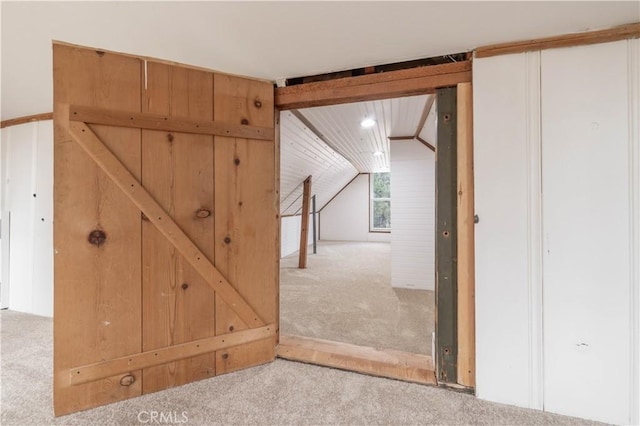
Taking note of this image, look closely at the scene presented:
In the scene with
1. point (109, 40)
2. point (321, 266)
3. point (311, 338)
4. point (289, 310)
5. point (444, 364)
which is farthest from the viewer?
point (321, 266)

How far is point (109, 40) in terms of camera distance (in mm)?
1152

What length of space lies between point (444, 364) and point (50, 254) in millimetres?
3243

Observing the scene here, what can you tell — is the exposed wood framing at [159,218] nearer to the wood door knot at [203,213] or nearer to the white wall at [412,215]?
the wood door knot at [203,213]

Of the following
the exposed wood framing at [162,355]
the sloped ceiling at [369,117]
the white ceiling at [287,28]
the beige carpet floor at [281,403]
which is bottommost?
the beige carpet floor at [281,403]

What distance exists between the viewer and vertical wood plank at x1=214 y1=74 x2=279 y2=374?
4.69ft

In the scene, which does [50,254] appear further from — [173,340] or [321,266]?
[321,266]

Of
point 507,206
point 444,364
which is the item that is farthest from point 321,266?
point 507,206

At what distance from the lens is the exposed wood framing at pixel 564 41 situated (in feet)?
3.43

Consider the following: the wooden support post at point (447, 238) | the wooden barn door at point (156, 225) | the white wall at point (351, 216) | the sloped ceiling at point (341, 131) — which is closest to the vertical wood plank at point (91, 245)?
the wooden barn door at point (156, 225)

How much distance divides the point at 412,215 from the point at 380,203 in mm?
4790

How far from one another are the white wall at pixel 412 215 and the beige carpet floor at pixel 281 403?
6.44 feet

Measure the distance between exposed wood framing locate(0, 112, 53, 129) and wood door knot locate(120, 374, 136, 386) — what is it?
2.40m

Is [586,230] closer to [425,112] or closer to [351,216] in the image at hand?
[425,112]

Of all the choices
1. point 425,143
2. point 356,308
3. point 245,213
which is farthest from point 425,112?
point 356,308
